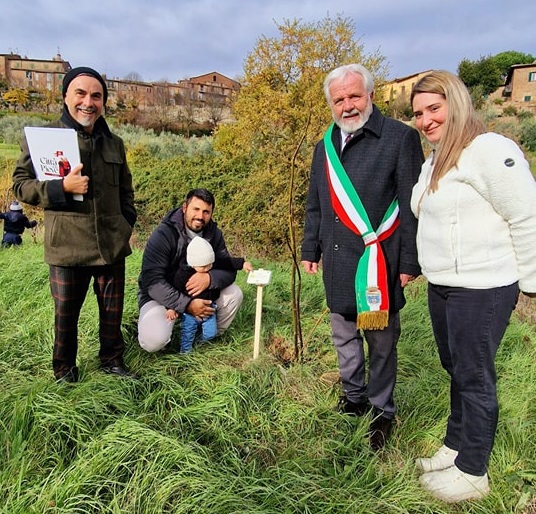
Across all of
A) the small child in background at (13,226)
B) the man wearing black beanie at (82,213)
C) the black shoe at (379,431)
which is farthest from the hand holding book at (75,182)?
the small child in background at (13,226)

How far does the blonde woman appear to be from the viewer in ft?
5.55

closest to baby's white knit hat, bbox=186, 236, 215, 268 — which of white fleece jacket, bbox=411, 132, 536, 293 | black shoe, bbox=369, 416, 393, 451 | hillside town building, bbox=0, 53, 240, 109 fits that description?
black shoe, bbox=369, 416, 393, 451

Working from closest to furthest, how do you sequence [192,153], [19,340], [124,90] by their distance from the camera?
[19,340]
[192,153]
[124,90]

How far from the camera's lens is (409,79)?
1738 inches

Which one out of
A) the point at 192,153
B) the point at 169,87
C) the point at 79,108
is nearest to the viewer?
the point at 79,108

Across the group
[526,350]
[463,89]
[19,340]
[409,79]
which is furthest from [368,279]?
[409,79]

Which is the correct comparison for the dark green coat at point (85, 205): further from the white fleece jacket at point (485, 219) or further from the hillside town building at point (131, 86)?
the hillside town building at point (131, 86)

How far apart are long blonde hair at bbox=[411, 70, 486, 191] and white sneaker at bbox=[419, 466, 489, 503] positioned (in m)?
1.40

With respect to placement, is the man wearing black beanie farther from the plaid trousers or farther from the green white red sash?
the green white red sash

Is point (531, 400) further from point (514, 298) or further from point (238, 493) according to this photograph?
point (238, 493)

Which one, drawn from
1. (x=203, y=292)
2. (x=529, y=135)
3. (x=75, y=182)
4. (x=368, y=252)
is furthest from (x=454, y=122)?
(x=529, y=135)

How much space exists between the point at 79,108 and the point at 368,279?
1.85m

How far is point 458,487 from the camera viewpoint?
2043 millimetres

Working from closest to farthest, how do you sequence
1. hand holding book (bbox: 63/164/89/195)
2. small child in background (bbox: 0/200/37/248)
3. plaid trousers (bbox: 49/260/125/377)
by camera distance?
hand holding book (bbox: 63/164/89/195)
plaid trousers (bbox: 49/260/125/377)
small child in background (bbox: 0/200/37/248)
